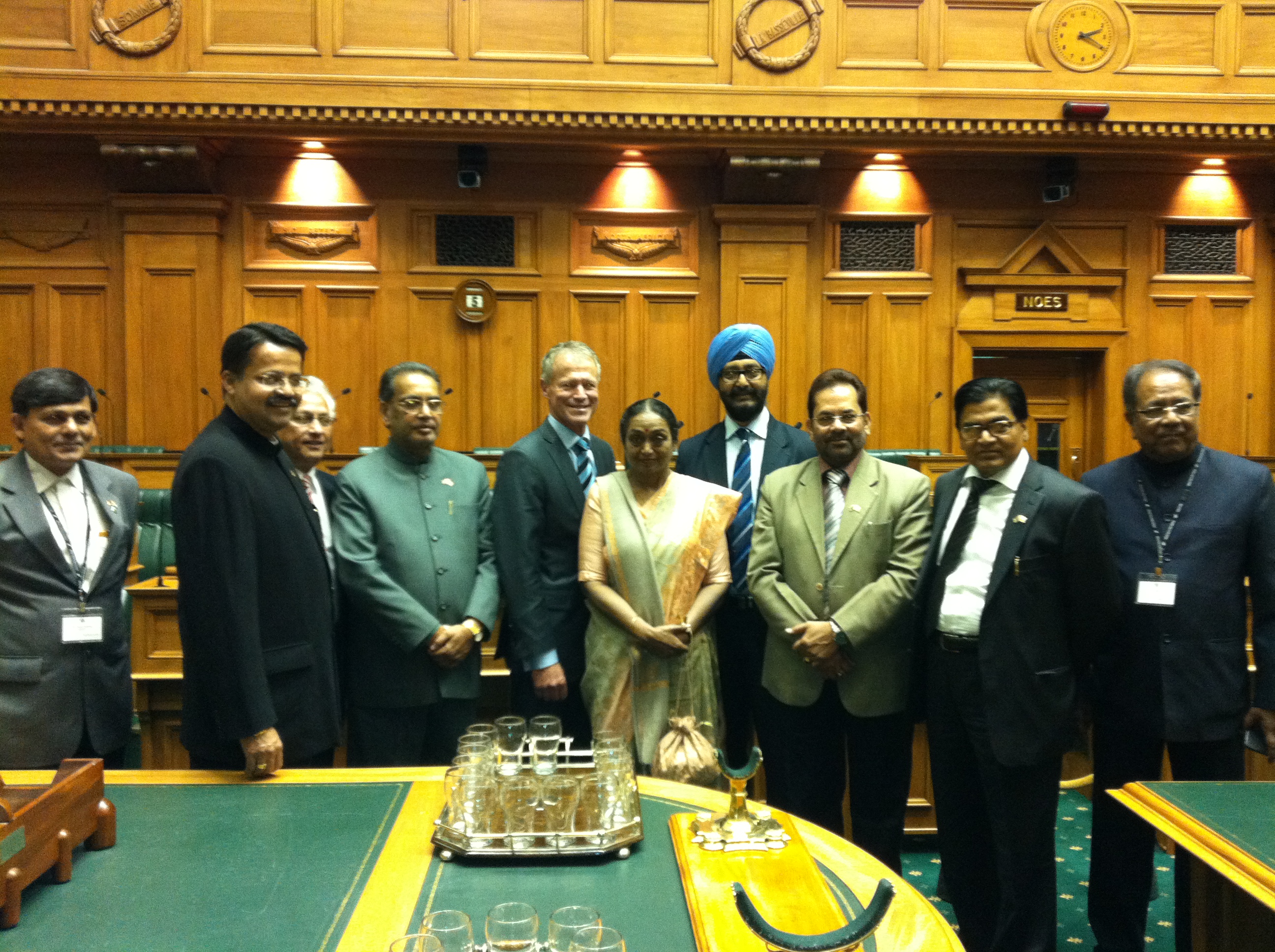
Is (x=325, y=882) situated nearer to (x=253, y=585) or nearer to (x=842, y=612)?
(x=253, y=585)

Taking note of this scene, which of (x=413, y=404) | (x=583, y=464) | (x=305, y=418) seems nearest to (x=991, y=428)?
(x=583, y=464)

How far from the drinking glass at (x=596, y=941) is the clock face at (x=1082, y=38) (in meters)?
6.21


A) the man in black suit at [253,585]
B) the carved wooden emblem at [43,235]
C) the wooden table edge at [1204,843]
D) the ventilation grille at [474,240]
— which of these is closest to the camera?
the wooden table edge at [1204,843]

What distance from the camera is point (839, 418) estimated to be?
9.00 ft

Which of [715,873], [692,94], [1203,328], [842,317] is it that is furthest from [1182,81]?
[715,873]

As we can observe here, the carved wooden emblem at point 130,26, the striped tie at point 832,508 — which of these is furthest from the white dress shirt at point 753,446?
the carved wooden emblem at point 130,26

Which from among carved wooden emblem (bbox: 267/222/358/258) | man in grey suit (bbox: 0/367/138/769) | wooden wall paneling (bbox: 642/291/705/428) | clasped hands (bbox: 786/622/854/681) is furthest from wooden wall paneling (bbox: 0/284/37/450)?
clasped hands (bbox: 786/622/854/681)

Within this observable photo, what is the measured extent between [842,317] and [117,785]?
207 inches

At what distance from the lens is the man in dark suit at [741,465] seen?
2.96 meters

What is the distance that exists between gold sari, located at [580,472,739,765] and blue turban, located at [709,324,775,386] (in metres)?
0.64

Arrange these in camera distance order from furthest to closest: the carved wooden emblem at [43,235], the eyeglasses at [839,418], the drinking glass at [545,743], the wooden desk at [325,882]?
the carved wooden emblem at [43,235]
the eyeglasses at [839,418]
the drinking glass at [545,743]
the wooden desk at [325,882]

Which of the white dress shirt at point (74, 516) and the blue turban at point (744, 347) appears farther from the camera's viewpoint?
the blue turban at point (744, 347)

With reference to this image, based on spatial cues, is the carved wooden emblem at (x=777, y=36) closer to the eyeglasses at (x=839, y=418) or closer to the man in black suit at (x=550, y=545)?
the man in black suit at (x=550, y=545)

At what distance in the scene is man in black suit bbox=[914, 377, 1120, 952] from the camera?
240 cm
